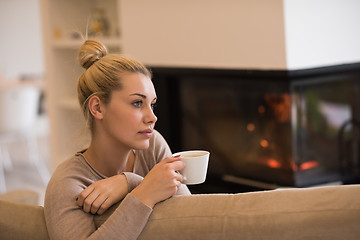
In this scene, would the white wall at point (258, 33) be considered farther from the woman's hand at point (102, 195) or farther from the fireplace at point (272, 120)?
the woman's hand at point (102, 195)

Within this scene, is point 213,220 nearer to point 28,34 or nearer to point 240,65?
point 240,65

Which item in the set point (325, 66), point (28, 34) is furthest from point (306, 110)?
point (28, 34)

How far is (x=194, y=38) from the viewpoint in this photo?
2527mm

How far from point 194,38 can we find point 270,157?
0.69 metres

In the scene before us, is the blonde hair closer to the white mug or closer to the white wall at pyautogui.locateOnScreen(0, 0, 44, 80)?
the white mug

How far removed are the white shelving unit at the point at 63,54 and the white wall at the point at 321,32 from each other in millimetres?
1518

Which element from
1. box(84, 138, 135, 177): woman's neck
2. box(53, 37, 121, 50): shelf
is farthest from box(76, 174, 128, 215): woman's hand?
box(53, 37, 121, 50): shelf

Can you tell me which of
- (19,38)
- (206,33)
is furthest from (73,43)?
(19,38)

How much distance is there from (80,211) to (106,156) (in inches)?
→ 11.4

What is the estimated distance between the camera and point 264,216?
2.84 feet

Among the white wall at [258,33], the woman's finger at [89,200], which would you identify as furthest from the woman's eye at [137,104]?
the white wall at [258,33]

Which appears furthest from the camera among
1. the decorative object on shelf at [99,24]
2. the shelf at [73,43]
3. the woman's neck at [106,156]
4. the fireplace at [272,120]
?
the decorative object on shelf at [99,24]

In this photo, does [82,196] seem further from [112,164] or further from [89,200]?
[112,164]

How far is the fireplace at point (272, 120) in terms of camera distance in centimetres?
230
